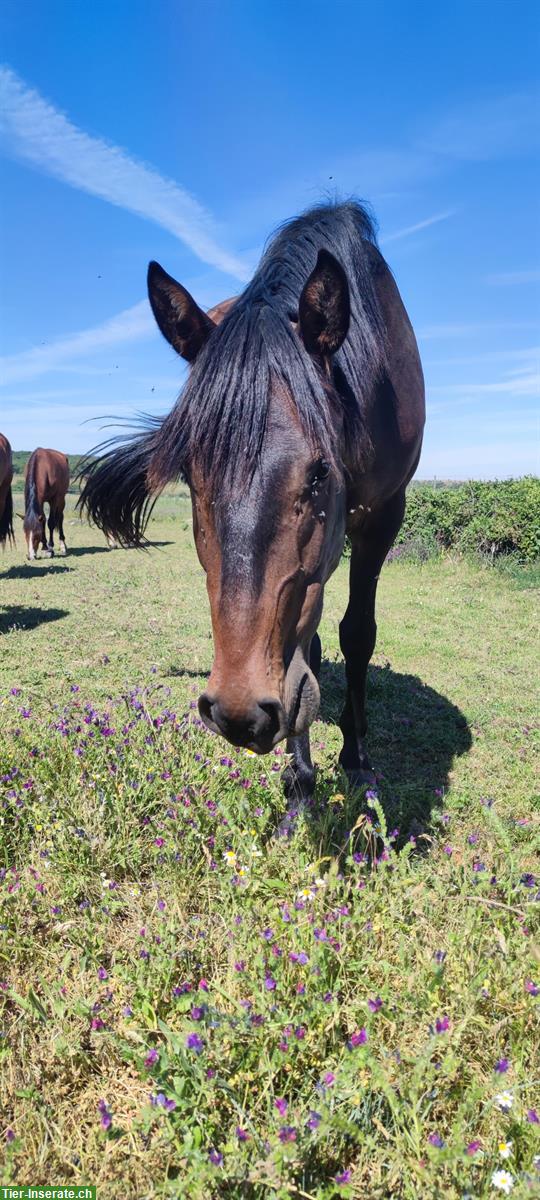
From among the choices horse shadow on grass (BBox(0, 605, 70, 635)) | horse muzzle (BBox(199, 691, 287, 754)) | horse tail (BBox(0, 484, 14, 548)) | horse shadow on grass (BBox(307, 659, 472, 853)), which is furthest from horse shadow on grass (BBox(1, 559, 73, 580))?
horse muzzle (BBox(199, 691, 287, 754))

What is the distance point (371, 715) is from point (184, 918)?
2.96 metres

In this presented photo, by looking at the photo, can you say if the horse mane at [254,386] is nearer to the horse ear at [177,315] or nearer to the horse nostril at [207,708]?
the horse ear at [177,315]

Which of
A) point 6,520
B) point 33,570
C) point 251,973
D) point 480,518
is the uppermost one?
point 480,518

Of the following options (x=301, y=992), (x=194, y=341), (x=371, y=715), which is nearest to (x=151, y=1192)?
(x=301, y=992)

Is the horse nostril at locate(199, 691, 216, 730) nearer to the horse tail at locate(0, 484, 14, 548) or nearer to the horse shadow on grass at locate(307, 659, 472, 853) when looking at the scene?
the horse shadow on grass at locate(307, 659, 472, 853)

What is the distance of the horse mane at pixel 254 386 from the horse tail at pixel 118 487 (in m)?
0.70

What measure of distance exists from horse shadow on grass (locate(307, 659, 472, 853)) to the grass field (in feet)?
0.10

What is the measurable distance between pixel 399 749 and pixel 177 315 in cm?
322

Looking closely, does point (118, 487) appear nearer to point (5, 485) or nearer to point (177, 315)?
point (177, 315)

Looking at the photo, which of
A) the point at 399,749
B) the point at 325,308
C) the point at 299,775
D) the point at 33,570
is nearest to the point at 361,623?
the point at 399,749

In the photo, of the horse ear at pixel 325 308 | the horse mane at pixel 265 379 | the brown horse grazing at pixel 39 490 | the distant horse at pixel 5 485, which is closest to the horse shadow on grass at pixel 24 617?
the distant horse at pixel 5 485

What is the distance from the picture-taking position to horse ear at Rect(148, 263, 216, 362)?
89.4 inches

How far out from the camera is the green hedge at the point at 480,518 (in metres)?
11.7

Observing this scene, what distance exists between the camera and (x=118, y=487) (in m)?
3.10
